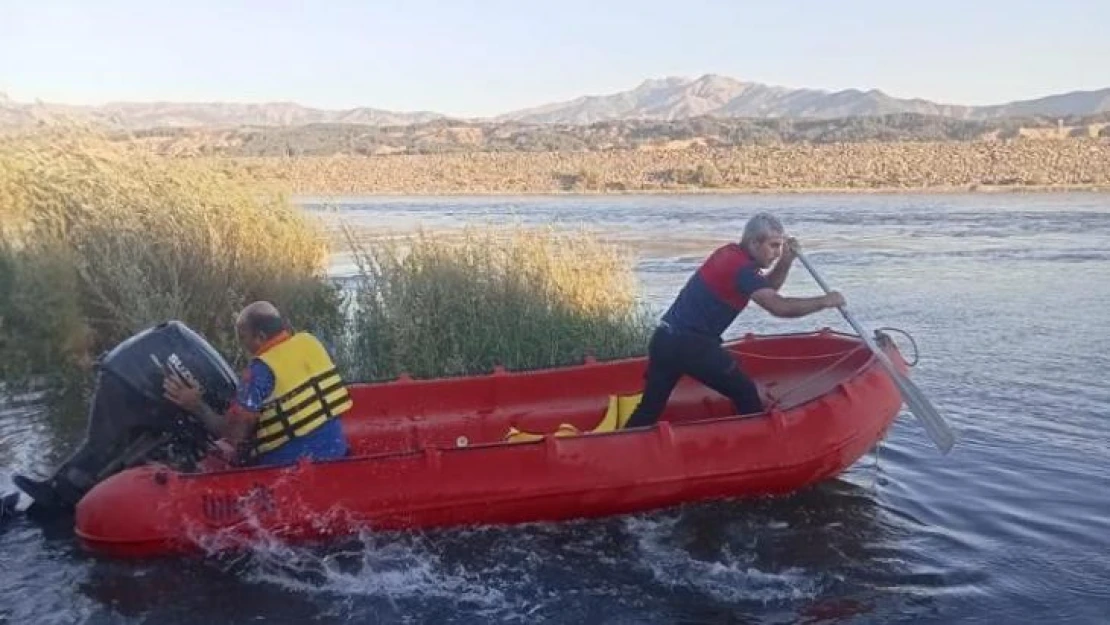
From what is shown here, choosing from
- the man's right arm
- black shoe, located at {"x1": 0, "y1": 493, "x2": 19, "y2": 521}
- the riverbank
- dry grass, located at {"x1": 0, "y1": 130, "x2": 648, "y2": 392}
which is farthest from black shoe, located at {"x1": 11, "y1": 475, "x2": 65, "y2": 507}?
the riverbank

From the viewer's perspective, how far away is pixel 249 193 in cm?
1324

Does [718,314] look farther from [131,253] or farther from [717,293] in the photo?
[131,253]

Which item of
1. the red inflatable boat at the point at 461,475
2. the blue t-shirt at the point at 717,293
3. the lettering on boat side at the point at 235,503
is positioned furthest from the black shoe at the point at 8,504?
the blue t-shirt at the point at 717,293

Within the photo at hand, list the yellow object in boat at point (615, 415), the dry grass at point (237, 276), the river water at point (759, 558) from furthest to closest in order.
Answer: the dry grass at point (237, 276), the yellow object in boat at point (615, 415), the river water at point (759, 558)

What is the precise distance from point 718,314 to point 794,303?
24.0 inches

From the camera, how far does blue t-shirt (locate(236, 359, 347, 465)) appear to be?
23.0ft

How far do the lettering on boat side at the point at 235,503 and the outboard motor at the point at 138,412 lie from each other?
0.62 meters

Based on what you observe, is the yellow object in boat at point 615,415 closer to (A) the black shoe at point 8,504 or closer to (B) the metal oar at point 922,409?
(B) the metal oar at point 922,409

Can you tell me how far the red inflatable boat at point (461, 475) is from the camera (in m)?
7.14

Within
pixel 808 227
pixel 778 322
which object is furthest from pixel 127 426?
pixel 808 227

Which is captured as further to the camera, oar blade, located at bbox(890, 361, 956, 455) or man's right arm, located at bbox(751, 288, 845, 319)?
oar blade, located at bbox(890, 361, 956, 455)

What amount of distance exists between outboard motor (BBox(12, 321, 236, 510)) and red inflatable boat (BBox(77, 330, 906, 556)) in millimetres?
396

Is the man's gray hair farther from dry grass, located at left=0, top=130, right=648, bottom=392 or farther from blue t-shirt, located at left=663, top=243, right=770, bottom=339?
dry grass, located at left=0, top=130, right=648, bottom=392

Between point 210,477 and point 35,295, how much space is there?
18.9 feet
